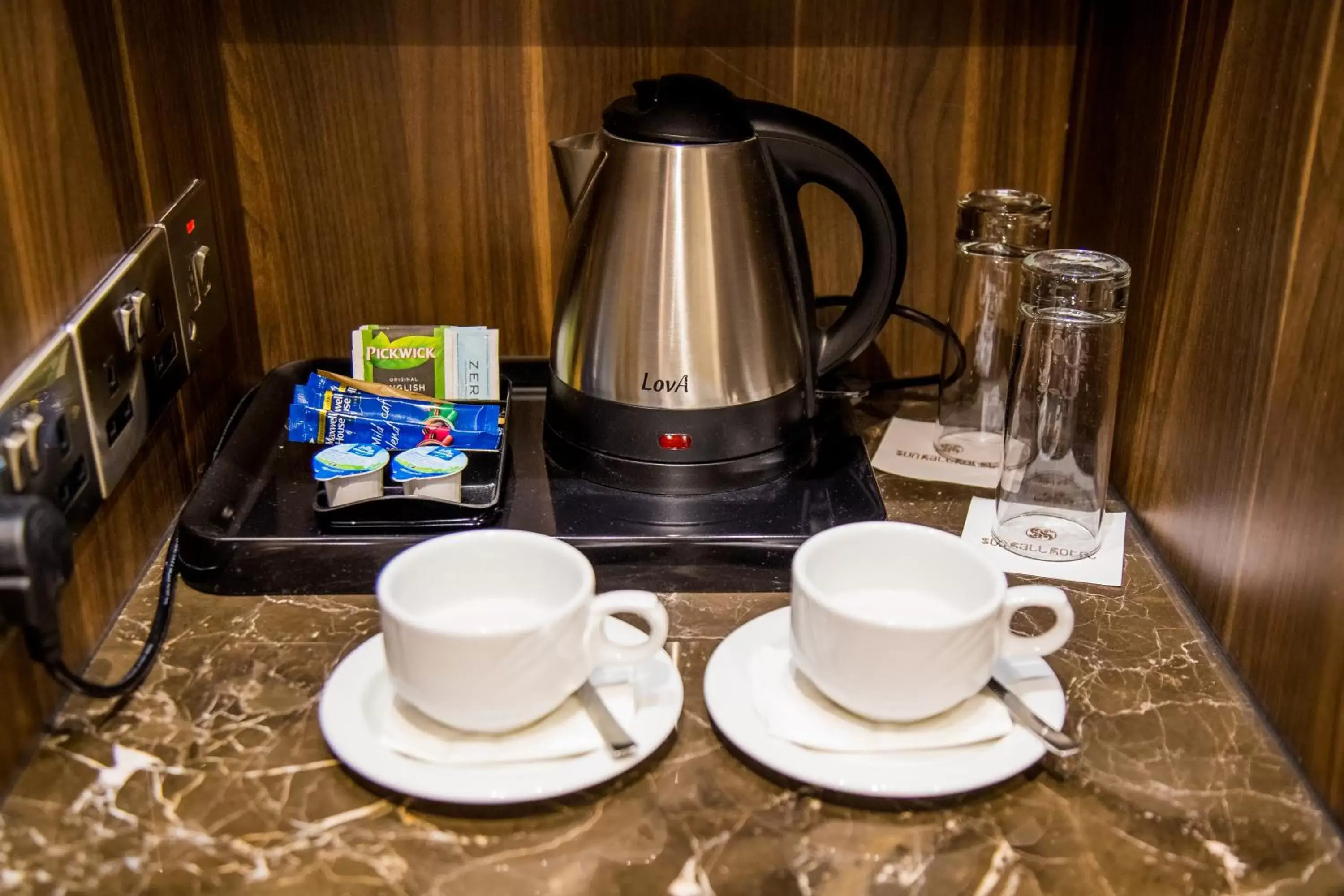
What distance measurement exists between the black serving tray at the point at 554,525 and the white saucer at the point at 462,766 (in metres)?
0.12

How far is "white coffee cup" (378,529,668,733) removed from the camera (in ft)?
1.87

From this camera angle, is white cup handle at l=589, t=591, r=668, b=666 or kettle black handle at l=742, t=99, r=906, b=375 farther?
kettle black handle at l=742, t=99, r=906, b=375

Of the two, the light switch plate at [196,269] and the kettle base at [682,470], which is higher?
the light switch plate at [196,269]

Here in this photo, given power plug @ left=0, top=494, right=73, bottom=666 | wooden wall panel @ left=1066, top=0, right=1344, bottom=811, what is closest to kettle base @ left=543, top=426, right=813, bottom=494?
wooden wall panel @ left=1066, top=0, right=1344, bottom=811

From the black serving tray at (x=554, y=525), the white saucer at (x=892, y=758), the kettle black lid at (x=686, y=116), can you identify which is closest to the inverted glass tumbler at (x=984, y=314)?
the black serving tray at (x=554, y=525)

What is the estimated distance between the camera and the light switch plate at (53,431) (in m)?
0.59

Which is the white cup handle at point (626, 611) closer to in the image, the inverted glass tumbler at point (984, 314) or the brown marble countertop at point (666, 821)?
the brown marble countertop at point (666, 821)

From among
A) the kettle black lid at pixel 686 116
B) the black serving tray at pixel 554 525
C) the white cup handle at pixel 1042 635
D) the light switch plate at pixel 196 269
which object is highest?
the kettle black lid at pixel 686 116

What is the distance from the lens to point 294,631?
28.7 inches

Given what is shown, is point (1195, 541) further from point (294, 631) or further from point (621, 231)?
point (294, 631)

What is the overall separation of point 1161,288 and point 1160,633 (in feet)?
0.69

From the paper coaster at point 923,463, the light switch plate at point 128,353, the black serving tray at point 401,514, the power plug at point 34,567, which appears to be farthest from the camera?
the paper coaster at point 923,463

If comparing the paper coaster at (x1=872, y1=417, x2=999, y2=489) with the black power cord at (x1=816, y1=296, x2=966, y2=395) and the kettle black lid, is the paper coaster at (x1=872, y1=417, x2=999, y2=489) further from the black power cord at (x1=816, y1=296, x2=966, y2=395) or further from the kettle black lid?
the kettle black lid

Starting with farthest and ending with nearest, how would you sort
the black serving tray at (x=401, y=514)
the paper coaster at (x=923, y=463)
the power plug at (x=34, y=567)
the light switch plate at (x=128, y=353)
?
the paper coaster at (x=923, y=463), the black serving tray at (x=401, y=514), the light switch plate at (x=128, y=353), the power plug at (x=34, y=567)
